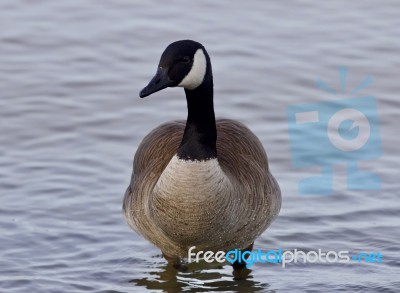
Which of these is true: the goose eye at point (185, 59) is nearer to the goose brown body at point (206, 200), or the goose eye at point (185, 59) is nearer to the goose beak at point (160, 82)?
the goose beak at point (160, 82)

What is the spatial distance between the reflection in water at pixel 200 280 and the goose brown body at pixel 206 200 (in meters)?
0.38

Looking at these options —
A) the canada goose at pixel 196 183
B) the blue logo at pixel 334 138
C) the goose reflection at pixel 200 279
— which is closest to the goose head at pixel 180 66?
the canada goose at pixel 196 183

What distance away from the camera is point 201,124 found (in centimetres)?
793

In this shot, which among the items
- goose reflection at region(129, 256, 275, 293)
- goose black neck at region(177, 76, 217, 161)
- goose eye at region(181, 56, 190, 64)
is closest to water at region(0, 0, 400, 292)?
goose reflection at region(129, 256, 275, 293)

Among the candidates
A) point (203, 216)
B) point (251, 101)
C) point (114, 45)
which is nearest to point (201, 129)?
point (203, 216)

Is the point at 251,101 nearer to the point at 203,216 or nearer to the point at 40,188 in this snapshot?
the point at 40,188

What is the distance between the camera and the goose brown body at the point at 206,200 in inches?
309

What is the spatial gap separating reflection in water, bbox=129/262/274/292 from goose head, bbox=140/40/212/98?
6.34 ft

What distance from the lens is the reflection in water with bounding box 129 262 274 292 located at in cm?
873

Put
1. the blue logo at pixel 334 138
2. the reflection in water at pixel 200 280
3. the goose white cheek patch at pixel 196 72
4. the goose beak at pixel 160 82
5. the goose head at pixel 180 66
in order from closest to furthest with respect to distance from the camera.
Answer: the goose beak at pixel 160 82 → the goose head at pixel 180 66 → the goose white cheek patch at pixel 196 72 → the reflection in water at pixel 200 280 → the blue logo at pixel 334 138

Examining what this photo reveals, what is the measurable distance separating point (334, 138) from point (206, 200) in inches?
148

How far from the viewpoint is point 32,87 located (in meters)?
12.7

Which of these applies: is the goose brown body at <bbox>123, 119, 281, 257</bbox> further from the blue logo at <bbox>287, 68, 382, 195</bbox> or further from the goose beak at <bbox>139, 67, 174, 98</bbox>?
the blue logo at <bbox>287, 68, 382, 195</bbox>

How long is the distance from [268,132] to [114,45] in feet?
10.7
